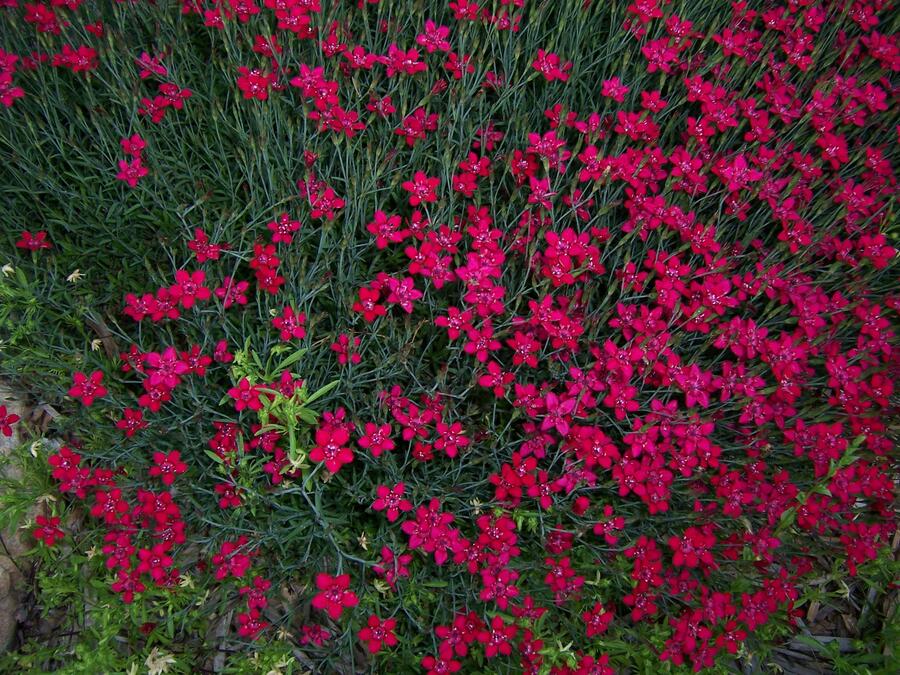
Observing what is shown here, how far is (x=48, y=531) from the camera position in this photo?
2260 mm

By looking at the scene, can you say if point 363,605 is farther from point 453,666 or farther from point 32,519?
point 32,519

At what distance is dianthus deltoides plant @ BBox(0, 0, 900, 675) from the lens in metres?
2.28

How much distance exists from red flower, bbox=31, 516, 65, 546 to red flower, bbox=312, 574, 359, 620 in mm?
960

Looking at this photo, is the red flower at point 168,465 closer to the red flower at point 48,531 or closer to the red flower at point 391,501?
the red flower at point 48,531

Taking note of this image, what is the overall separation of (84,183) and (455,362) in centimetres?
173

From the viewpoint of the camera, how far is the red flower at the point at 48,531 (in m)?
2.26

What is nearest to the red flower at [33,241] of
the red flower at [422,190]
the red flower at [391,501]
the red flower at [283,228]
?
the red flower at [283,228]

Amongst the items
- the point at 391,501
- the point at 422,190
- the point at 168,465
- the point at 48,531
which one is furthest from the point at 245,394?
the point at 422,190

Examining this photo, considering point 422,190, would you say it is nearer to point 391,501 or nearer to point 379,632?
point 391,501

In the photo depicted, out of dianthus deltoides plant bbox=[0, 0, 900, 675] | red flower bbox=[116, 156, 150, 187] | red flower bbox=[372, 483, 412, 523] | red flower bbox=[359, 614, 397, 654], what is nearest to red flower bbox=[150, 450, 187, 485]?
dianthus deltoides plant bbox=[0, 0, 900, 675]

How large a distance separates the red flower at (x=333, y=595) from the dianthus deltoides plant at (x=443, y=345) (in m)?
0.01

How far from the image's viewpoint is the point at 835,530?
2.58 meters

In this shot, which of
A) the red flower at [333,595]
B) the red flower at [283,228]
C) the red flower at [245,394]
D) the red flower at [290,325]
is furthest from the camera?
the red flower at [283,228]

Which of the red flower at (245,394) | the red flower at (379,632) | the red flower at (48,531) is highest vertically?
the red flower at (245,394)
